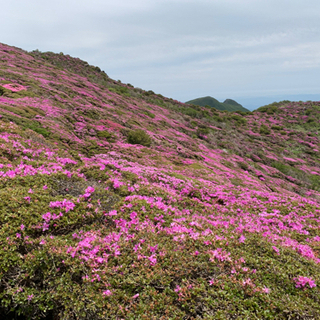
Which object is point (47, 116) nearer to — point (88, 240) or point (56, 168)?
point (56, 168)

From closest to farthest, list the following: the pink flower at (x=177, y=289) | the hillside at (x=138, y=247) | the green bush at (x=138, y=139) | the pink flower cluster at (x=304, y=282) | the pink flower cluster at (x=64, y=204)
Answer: the hillside at (x=138, y=247) → the pink flower at (x=177, y=289) → the pink flower cluster at (x=304, y=282) → the pink flower cluster at (x=64, y=204) → the green bush at (x=138, y=139)

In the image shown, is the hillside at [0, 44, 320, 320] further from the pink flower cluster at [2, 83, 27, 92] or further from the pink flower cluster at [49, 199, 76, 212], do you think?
the pink flower cluster at [2, 83, 27, 92]

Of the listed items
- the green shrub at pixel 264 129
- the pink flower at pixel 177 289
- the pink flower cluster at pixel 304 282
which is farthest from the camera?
the green shrub at pixel 264 129

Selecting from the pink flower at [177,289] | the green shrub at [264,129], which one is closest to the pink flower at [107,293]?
the pink flower at [177,289]

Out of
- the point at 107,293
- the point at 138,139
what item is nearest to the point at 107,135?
the point at 138,139

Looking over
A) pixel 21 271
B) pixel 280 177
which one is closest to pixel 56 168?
pixel 21 271

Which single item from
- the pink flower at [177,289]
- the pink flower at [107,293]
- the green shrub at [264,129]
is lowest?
the pink flower at [177,289]

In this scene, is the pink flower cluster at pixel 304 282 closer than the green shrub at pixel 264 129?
Yes

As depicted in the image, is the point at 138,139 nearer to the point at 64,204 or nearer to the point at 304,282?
the point at 64,204

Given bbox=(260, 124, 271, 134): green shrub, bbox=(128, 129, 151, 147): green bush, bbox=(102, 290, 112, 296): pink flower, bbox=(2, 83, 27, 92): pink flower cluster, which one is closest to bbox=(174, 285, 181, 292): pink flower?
bbox=(102, 290, 112, 296): pink flower

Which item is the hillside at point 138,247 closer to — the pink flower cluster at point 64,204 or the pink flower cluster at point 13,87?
the pink flower cluster at point 64,204

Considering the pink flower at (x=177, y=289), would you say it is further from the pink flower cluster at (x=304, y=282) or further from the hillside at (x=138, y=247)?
the pink flower cluster at (x=304, y=282)

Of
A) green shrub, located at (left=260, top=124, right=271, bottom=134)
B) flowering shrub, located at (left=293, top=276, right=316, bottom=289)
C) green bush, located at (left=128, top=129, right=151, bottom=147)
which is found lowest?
flowering shrub, located at (left=293, top=276, right=316, bottom=289)

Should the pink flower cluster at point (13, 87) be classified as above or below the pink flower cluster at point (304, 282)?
above
